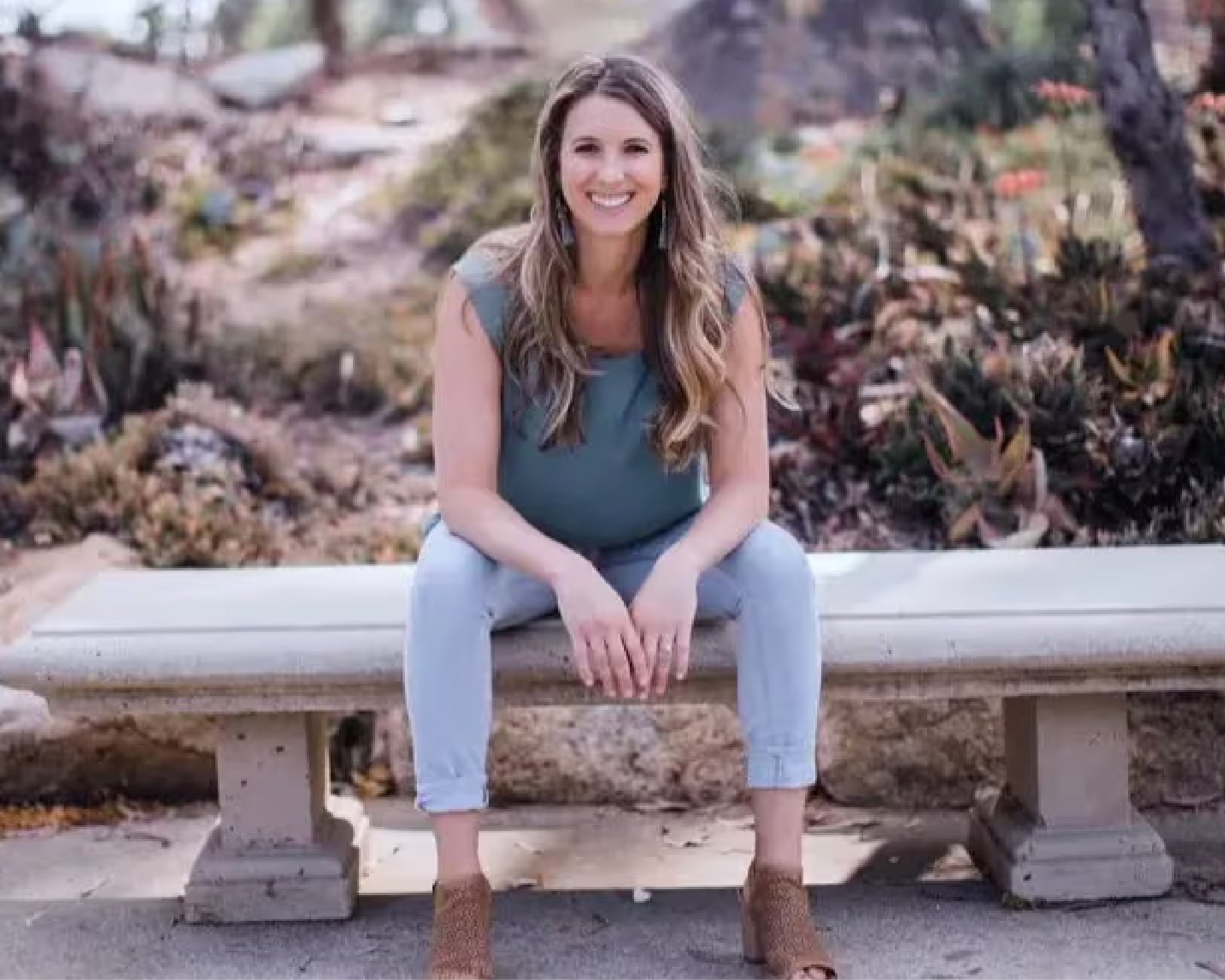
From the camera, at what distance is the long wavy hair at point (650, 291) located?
2.90m

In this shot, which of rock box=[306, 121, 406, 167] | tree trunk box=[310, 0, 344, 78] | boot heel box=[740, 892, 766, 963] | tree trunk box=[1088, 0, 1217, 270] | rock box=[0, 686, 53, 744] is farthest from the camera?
tree trunk box=[310, 0, 344, 78]

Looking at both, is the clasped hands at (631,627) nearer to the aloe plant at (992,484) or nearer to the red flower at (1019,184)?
the aloe plant at (992,484)

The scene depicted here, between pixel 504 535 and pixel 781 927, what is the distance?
0.71m

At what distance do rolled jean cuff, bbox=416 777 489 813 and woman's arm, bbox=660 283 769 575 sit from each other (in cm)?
52

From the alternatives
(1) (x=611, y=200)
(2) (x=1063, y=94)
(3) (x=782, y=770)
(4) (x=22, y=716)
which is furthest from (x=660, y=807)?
(2) (x=1063, y=94)

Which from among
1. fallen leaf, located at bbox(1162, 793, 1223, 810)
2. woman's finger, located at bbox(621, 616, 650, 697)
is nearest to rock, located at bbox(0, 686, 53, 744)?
woman's finger, located at bbox(621, 616, 650, 697)

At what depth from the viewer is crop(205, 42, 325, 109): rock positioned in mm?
6254

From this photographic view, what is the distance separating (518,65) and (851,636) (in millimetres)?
3833

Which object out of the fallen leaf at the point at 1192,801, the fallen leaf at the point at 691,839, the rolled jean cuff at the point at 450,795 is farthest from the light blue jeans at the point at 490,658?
the fallen leaf at the point at 1192,801

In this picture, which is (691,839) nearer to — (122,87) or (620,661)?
(620,661)

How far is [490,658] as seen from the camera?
109 inches

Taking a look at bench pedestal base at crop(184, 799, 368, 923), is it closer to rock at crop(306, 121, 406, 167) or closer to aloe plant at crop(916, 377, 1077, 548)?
aloe plant at crop(916, 377, 1077, 548)

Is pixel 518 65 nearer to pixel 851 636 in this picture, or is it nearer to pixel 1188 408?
pixel 1188 408

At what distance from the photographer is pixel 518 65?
6.31m
